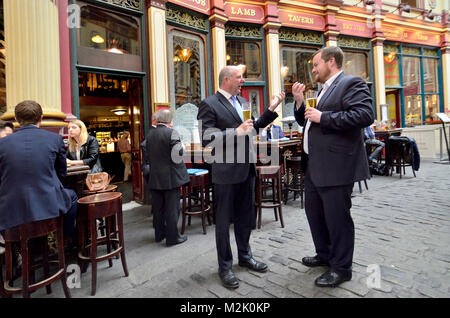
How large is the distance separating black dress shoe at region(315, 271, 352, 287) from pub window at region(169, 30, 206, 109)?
503cm

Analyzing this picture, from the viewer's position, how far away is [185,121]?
6.44 metres

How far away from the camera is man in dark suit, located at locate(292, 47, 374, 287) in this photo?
2.05 meters

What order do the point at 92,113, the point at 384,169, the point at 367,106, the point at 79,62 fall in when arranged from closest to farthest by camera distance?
the point at 367,106 < the point at 79,62 < the point at 384,169 < the point at 92,113

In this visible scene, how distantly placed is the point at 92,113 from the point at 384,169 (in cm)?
1221

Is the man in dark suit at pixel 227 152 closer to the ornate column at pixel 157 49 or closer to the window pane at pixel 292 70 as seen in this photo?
the ornate column at pixel 157 49

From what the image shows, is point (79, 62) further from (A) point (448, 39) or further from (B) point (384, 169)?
(A) point (448, 39)

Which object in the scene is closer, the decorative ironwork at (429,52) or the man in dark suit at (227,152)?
the man in dark suit at (227,152)

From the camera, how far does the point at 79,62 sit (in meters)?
4.72

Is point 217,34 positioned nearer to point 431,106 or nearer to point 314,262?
point 314,262

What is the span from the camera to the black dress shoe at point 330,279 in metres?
2.17

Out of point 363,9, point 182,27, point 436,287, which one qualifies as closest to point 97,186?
point 436,287

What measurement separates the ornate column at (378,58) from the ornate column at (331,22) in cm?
208

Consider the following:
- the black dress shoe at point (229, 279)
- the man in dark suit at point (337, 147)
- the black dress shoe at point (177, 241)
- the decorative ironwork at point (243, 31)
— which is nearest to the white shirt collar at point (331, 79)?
the man in dark suit at point (337, 147)

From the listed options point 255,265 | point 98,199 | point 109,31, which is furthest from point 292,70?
point 98,199
